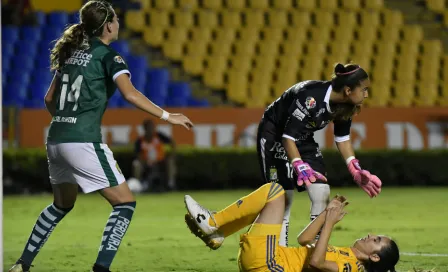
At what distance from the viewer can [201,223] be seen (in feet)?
23.4

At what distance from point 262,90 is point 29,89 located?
18.0 ft

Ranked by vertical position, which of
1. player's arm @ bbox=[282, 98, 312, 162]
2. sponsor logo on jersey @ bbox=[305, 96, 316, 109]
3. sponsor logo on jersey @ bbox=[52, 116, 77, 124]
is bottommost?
player's arm @ bbox=[282, 98, 312, 162]

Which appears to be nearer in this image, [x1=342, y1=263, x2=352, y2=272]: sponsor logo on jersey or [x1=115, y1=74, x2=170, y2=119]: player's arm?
[x1=342, y1=263, x2=352, y2=272]: sponsor logo on jersey

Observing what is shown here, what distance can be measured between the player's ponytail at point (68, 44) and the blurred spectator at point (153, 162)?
11071 mm

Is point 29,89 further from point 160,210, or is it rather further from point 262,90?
point 160,210

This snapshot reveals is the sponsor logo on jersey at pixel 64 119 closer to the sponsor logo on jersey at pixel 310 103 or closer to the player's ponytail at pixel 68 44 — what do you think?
the player's ponytail at pixel 68 44

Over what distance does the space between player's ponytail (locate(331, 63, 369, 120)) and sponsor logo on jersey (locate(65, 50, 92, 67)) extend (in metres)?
1.95

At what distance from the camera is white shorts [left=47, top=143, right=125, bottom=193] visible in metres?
6.85

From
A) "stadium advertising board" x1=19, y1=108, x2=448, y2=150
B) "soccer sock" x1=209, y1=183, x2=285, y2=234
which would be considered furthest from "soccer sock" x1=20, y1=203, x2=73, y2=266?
"stadium advertising board" x1=19, y1=108, x2=448, y2=150

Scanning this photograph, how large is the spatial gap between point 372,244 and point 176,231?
5172mm

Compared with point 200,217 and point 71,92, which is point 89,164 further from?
point 200,217

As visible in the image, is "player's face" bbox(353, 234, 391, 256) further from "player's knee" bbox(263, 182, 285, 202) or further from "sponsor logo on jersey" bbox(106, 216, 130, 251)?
"sponsor logo on jersey" bbox(106, 216, 130, 251)

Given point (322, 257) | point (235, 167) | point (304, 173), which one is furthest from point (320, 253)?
point (235, 167)

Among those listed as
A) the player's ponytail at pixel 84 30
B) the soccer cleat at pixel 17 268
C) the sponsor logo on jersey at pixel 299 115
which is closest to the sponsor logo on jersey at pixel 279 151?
the sponsor logo on jersey at pixel 299 115
